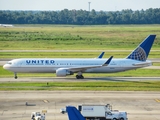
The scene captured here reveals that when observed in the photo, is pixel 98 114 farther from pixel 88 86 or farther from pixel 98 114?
pixel 88 86

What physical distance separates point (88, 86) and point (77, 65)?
31.3ft

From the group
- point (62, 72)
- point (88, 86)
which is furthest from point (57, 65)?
point (88, 86)

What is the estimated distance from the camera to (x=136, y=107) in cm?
4953

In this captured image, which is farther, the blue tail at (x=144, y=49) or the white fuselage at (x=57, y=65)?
the blue tail at (x=144, y=49)

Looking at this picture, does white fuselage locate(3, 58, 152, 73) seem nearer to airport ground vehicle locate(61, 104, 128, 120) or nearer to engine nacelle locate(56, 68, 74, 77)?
engine nacelle locate(56, 68, 74, 77)

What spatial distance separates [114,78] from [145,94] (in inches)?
619

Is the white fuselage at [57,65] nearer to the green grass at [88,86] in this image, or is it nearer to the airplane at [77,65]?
the airplane at [77,65]

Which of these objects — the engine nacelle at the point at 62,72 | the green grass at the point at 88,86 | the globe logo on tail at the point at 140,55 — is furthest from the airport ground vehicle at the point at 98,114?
the globe logo on tail at the point at 140,55

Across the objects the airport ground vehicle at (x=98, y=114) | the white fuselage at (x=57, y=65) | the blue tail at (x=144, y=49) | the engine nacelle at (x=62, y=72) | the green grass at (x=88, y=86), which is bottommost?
the green grass at (x=88, y=86)

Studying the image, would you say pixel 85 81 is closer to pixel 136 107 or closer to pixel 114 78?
pixel 114 78

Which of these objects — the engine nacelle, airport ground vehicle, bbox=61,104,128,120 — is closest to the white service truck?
airport ground vehicle, bbox=61,104,128,120

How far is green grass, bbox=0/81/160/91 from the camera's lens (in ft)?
200

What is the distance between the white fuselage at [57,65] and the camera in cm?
7162

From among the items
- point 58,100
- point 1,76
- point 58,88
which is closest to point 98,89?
point 58,88
